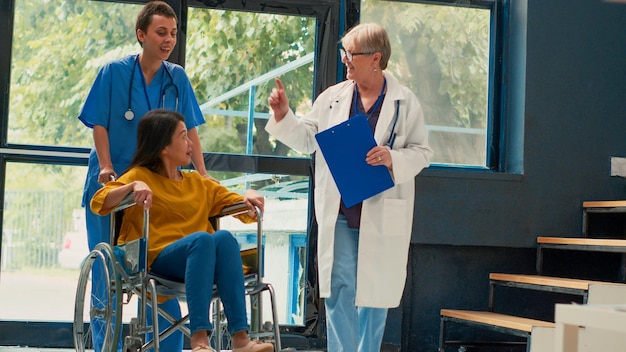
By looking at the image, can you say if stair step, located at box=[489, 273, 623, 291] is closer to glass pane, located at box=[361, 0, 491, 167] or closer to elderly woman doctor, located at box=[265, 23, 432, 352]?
glass pane, located at box=[361, 0, 491, 167]

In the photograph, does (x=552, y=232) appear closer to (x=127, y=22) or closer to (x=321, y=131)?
(x=321, y=131)

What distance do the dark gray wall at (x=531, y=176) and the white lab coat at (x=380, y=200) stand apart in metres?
0.98

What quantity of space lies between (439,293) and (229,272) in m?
1.86

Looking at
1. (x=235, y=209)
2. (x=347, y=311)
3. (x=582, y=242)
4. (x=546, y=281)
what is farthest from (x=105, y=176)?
(x=582, y=242)

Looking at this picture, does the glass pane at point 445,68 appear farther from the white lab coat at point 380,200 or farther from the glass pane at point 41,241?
the glass pane at point 41,241

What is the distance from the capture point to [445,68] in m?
4.35

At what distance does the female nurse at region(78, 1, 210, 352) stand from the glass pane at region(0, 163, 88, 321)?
32.2 inches

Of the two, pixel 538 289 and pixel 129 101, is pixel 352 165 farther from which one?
pixel 538 289

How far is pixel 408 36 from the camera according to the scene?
14.1 ft

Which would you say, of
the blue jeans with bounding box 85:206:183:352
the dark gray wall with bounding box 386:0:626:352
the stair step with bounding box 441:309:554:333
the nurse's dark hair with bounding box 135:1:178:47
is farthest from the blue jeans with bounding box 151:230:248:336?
the dark gray wall with bounding box 386:0:626:352

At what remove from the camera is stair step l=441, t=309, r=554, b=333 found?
11.5ft

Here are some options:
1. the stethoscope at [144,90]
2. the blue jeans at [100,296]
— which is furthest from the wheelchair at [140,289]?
the stethoscope at [144,90]

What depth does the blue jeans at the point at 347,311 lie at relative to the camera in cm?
300

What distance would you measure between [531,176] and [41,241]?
89.6 inches
